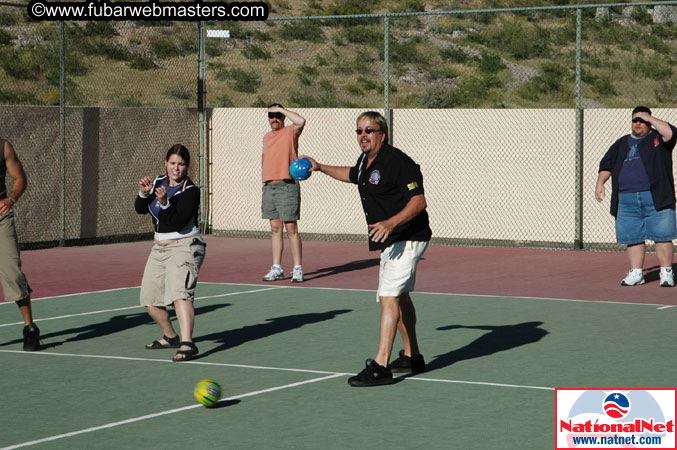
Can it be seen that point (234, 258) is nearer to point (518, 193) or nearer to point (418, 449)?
point (518, 193)

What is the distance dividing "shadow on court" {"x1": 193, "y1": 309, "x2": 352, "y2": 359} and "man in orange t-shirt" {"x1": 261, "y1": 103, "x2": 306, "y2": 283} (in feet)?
8.52

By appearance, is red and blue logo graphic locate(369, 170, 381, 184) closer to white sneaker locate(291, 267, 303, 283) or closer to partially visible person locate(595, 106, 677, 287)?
partially visible person locate(595, 106, 677, 287)

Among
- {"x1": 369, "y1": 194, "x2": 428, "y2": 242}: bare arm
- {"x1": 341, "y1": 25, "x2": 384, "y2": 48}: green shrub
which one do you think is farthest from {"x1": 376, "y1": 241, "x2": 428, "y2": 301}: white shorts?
{"x1": 341, "y1": 25, "x2": 384, "y2": 48}: green shrub

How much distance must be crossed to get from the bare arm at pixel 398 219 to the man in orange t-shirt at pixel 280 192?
624cm

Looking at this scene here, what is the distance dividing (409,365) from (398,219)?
125cm

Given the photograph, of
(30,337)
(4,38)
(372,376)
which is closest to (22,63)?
(4,38)

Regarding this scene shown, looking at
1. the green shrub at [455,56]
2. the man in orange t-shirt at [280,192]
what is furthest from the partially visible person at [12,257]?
the green shrub at [455,56]

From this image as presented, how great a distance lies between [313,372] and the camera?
9.22m

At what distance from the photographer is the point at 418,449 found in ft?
22.5

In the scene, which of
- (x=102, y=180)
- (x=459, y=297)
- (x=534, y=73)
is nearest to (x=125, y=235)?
(x=102, y=180)

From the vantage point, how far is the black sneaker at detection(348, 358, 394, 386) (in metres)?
8.59

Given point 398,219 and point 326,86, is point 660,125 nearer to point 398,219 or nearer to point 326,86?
point 398,219

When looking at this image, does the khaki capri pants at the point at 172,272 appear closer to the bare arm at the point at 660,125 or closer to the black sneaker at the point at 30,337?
the black sneaker at the point at 30,337

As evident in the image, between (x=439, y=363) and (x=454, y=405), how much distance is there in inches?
62.0
